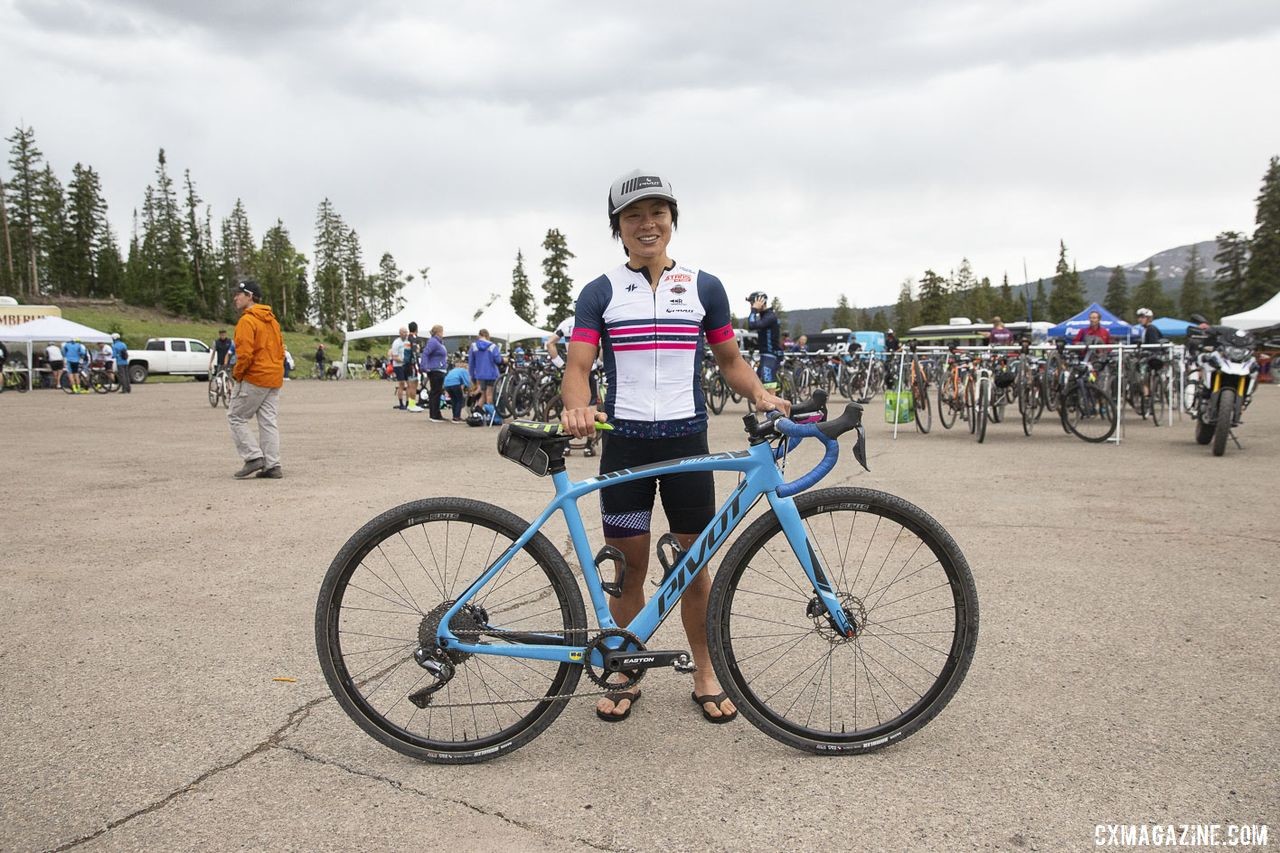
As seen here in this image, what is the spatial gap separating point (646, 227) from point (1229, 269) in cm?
8935

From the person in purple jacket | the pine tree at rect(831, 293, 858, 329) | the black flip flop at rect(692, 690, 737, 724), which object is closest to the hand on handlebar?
the black flip flop at rect(692, 690, 737, 724)

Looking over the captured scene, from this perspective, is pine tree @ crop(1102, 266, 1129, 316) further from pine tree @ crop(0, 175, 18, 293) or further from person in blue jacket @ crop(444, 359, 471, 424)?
pine tree @ crop(0, 175, 18, 293)

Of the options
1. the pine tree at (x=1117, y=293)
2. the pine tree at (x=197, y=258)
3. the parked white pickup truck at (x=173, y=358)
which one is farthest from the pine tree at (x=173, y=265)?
the pine tree at (x=1117, y=293)

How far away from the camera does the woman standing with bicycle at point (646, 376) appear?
3.19m

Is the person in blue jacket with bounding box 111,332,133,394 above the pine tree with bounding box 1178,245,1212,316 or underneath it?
underneath

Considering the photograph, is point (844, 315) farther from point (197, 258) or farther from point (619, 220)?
point (619, 220)

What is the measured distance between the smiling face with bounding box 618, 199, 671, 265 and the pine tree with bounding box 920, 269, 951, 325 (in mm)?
115388

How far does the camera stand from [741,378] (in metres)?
3.42

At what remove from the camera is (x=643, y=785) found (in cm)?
275

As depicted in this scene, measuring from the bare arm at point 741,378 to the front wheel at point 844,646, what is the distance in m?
0.42

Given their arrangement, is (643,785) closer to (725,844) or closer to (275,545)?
(725,844)

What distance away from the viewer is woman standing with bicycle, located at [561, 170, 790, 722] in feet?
10.5

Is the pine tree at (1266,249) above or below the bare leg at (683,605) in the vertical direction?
above

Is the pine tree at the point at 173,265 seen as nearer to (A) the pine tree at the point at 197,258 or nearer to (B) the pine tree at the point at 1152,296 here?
(A) the pine tree at the point at 197,258
